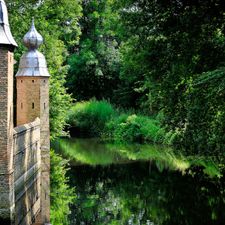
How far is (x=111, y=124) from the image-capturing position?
1291 inches

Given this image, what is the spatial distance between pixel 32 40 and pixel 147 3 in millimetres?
7044

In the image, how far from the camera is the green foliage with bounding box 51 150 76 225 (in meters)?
11.6

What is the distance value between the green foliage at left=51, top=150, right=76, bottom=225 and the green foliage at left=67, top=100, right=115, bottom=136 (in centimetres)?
1320

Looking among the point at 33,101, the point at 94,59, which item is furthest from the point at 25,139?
the point at 94,59

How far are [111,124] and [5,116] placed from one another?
21.6 meters

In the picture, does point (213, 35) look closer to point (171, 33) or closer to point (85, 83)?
point (171, 33)

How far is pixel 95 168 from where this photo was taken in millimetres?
19953

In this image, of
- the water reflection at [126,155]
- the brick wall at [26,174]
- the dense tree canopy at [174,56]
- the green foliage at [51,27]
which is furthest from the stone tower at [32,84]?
the water reflection at [126,155]

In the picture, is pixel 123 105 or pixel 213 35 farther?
pixel 123 105

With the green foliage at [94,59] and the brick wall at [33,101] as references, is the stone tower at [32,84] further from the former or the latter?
the green foliage at [94,59]

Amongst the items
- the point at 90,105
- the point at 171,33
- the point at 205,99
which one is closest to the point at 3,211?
the point at 205,99

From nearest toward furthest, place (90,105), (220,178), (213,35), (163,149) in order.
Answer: (213,35) < (220,178) < (163,149) < (90,105)

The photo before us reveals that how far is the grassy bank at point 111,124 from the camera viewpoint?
30469 mm

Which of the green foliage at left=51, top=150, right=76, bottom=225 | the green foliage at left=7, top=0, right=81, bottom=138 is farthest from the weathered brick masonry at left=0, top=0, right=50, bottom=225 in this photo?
the green foliage at left=7, top=0, right=81, bottom=138
